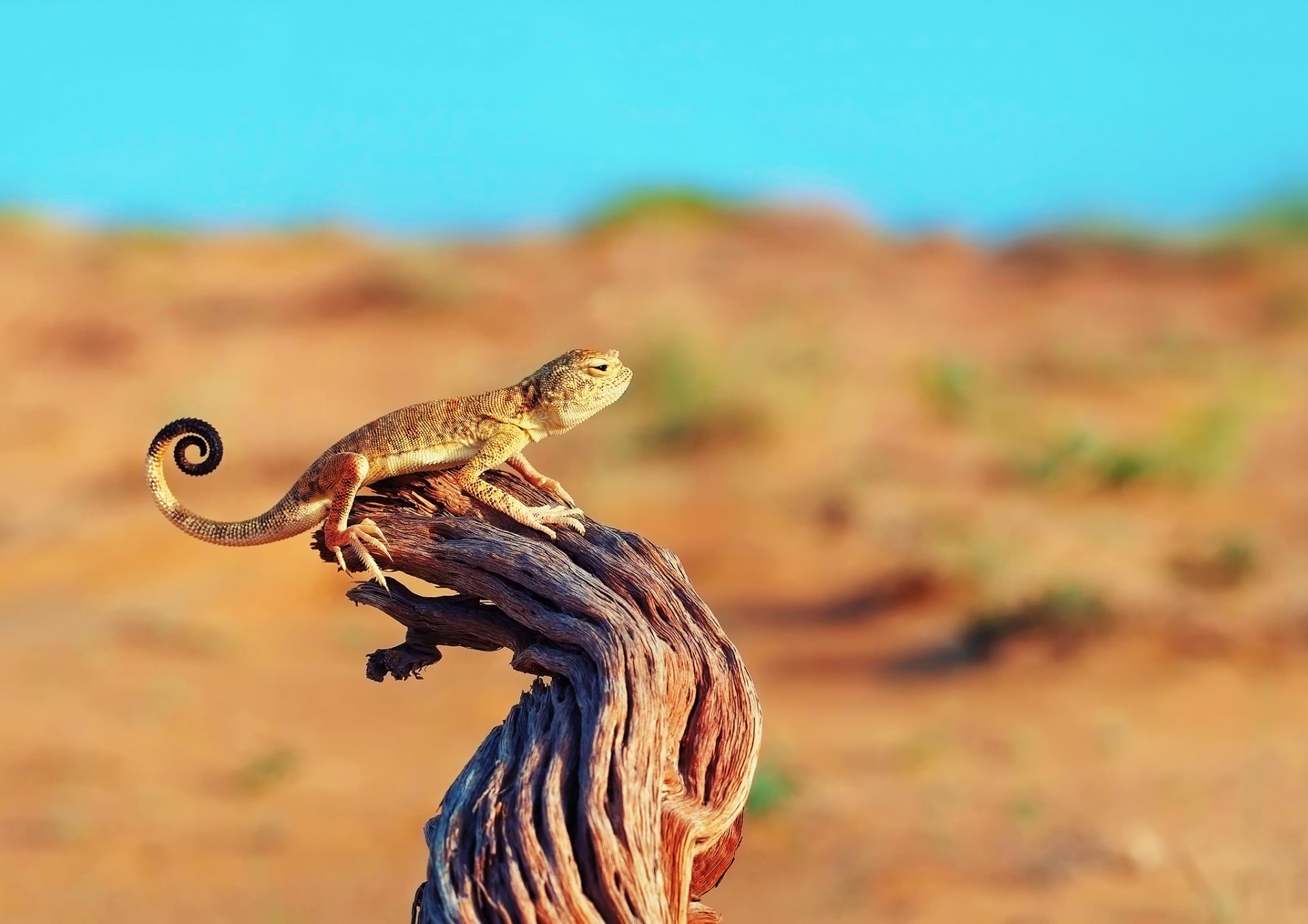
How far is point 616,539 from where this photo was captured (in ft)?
15.0

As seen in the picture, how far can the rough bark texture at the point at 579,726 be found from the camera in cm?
395

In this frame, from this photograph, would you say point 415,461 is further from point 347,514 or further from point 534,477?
point 534,477

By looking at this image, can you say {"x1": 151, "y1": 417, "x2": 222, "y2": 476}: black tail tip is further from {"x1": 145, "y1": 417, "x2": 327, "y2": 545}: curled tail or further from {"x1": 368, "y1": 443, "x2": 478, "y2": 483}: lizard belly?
{"x1": 368, "y1": 443, "x2": 478, "y2": 483}: lizard belly

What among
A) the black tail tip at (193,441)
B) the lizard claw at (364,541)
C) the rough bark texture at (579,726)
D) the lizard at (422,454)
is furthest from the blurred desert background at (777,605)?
the black tail tip at (193,441)

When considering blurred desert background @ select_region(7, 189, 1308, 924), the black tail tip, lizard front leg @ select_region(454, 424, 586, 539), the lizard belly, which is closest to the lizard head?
lizard front leg @ select_region(454, 424, 586, 539)

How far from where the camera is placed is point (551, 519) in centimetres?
471

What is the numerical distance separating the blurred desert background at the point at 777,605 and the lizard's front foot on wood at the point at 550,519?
15.9 feet

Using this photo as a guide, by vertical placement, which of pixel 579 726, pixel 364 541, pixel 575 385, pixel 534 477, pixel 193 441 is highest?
pixel 575 385

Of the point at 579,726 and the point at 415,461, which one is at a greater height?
the point at 415,461

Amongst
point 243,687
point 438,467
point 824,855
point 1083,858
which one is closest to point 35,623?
point 243,687

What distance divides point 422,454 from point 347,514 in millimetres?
294

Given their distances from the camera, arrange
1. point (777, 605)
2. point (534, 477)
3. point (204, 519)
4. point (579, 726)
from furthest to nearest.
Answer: point (777, 605) → point (534, 477) → point (204, 519) → point (579, 726)

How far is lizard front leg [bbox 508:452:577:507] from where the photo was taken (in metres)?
4.99

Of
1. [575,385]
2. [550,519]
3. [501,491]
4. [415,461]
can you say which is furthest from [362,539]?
[575,385]
